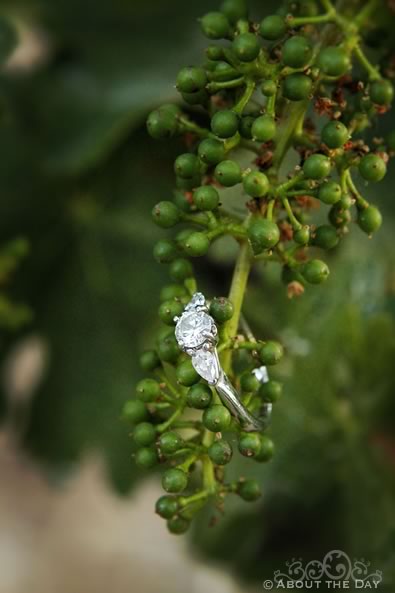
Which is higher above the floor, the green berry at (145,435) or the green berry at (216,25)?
the green berry at (216,25)

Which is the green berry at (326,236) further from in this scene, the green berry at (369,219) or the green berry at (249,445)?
the green berry at (249,445)

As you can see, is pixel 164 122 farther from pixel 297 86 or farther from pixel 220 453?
pixel 220 453

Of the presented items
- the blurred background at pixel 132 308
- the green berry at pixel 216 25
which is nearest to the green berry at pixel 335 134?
the green berry at pixel 216 25

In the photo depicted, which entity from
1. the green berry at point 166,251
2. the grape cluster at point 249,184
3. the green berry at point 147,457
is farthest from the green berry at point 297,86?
the green berry at point 147,457

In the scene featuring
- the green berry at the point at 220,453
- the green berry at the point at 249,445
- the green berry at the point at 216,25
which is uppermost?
the green berry at the point at 216,25

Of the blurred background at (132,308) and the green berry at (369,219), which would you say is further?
the blurred background at (132,308)

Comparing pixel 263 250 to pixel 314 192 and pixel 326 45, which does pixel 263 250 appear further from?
pixel 326 45

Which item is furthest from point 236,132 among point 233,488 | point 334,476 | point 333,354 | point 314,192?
point 334,476
